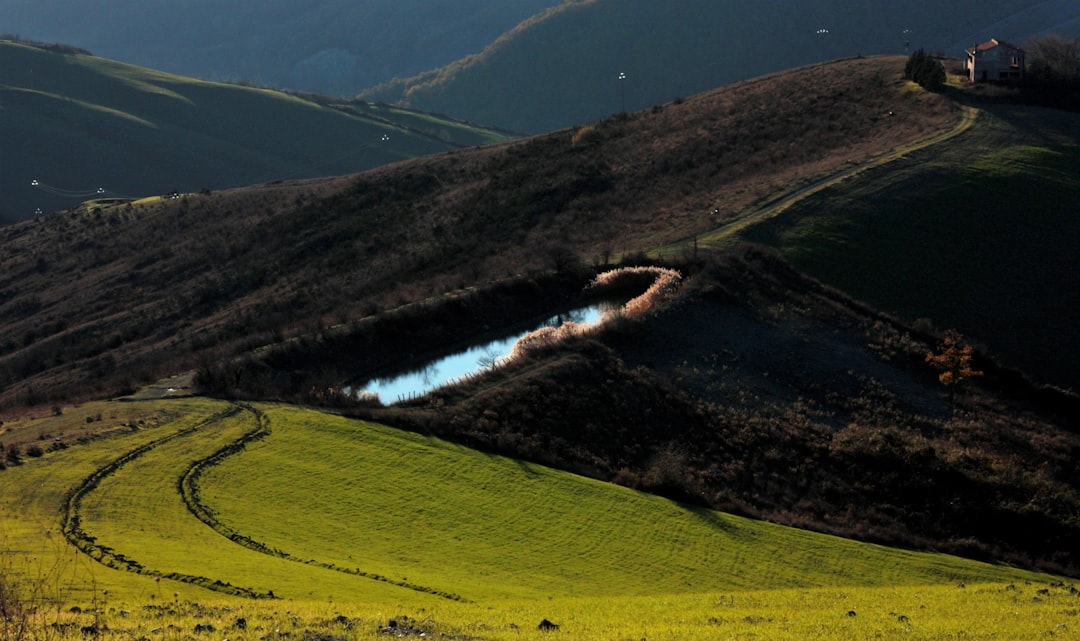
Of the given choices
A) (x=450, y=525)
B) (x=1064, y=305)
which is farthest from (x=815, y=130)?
(x=450, y=525)

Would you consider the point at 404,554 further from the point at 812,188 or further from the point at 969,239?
the point at 812,188

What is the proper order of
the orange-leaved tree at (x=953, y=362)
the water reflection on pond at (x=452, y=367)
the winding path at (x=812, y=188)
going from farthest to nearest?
the winding path at (x=812, y=188), the orange-leaved tree at (x=953, y=362), the water reflection on pond at (x=452, y=367)

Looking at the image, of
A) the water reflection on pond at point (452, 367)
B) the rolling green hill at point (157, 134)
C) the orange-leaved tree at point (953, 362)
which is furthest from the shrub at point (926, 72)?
the rolling green hill at point (157, 134)

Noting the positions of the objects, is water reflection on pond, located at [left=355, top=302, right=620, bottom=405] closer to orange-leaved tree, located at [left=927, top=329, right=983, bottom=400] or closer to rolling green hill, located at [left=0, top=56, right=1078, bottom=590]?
rolling green hill, located at [left=0, top=56, right=1078, bottom=590]

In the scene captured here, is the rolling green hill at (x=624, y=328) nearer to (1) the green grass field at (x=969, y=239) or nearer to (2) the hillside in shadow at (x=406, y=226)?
(2) the hillside in shadow at (x=406, y=226)

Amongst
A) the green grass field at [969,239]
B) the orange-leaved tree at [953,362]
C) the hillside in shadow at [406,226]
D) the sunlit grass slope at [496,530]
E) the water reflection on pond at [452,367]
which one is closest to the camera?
the sunlit grass slope at [496,530]
